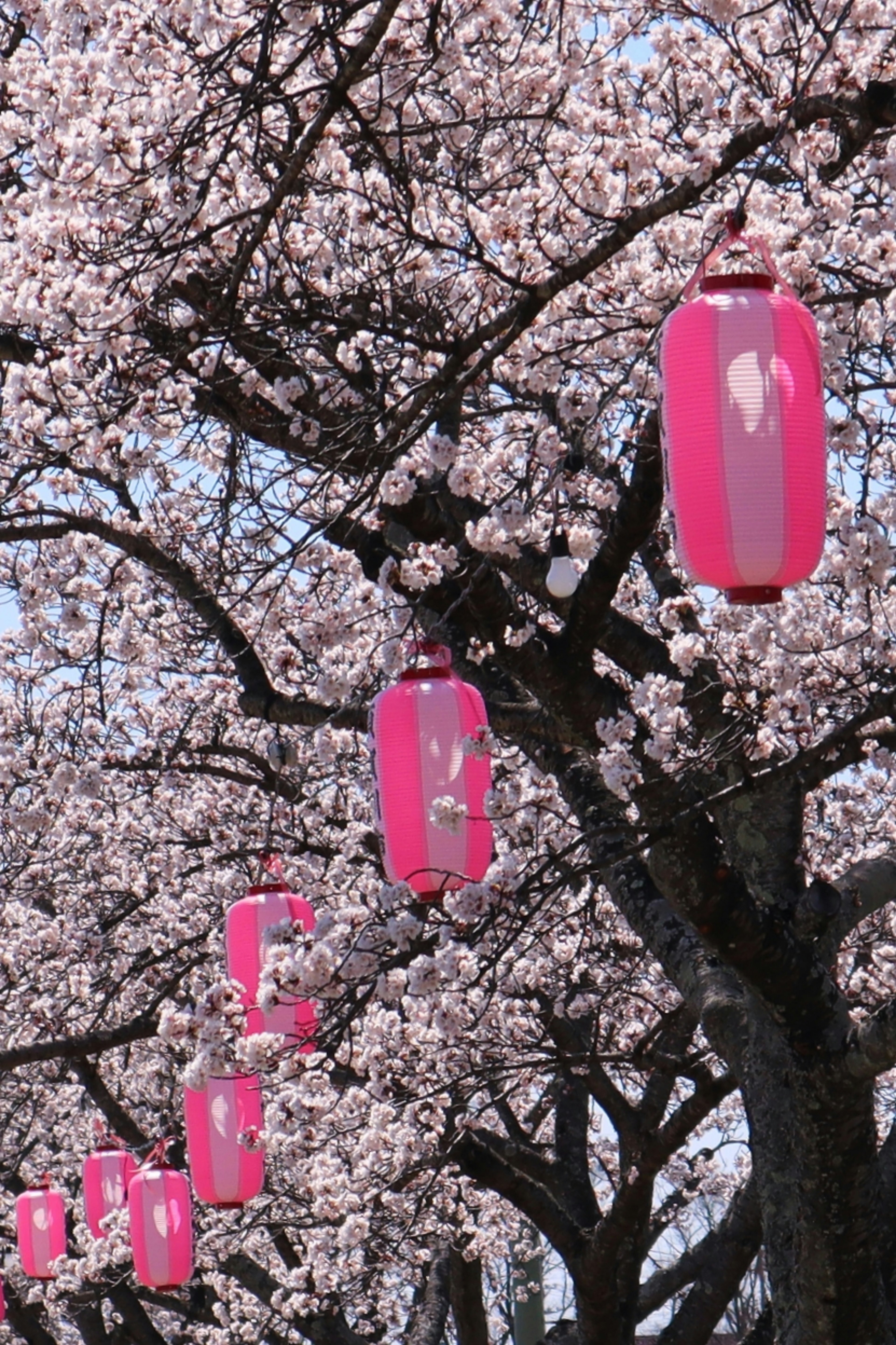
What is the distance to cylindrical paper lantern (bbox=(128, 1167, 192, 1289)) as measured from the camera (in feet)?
27.2

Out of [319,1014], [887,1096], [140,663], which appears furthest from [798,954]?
[887,1096]

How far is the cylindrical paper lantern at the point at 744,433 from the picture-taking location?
10.00 feet

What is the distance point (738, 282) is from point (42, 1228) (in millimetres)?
8940

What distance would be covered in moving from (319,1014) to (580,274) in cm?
302

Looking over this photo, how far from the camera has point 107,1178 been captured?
30.4ft

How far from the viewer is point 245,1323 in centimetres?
1154

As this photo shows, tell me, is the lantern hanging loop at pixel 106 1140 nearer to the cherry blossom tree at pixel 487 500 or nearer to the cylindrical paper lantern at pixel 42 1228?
the cylindrical paper lantern at pixel 42 1228

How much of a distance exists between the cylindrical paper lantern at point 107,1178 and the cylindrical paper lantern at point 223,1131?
2498mm

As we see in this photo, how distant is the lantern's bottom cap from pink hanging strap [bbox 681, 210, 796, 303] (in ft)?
1.85

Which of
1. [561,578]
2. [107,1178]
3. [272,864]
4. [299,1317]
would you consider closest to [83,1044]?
[107,1178]

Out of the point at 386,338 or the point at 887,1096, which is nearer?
the point at 386,338

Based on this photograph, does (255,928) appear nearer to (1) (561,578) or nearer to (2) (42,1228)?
(1) (561,578)

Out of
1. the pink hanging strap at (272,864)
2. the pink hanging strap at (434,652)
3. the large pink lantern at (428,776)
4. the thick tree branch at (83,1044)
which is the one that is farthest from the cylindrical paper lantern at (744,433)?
the thick tree branch at (83,1044)

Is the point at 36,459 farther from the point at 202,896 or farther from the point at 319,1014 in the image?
the point at 202,896
